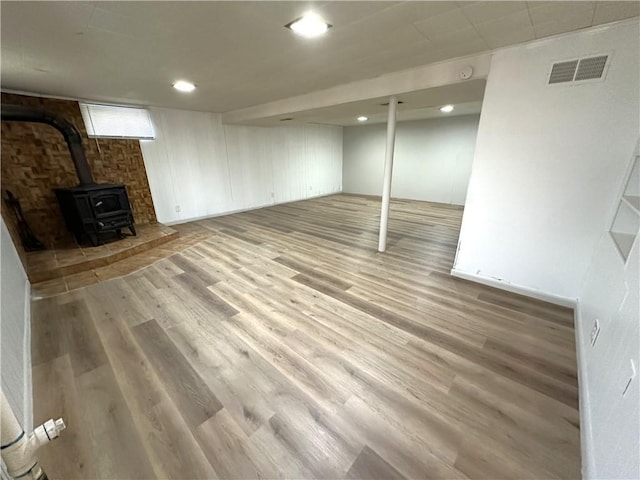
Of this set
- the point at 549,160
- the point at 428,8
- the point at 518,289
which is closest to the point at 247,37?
the point at 428,8

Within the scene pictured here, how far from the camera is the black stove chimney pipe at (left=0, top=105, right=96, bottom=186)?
3.15 m

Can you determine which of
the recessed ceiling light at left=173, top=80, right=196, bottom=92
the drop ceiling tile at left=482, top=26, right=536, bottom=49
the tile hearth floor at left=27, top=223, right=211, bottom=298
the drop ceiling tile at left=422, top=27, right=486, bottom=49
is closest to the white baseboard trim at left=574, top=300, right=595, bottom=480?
the drop ceiling tile at left=482, top=26, right=536, bottom=49

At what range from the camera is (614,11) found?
1.71m

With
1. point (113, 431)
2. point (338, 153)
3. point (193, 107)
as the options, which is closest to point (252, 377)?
point (113, 431)

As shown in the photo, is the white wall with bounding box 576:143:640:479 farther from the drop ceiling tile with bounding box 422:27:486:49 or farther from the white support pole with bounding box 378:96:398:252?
the white support pole with bounding box 378:96:398:252

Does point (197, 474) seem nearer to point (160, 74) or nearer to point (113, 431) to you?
point (113, 431)

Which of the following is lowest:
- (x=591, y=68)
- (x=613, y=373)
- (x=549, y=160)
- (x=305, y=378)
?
(x=305, y=378)

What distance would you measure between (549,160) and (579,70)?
2.34 ft

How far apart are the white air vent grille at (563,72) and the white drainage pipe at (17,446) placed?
12.6ft

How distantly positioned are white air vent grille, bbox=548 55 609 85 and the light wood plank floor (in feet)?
6.74

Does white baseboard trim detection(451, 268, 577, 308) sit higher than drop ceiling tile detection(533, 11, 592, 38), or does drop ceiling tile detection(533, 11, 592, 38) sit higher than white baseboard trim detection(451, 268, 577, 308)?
drop ceiling tile detection(533, 11, 592, 38)

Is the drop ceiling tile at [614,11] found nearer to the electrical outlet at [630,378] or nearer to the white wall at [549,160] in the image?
the white wall at [549,160]

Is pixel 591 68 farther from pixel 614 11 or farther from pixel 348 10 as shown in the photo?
pixel 348 10

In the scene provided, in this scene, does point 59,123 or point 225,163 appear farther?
point 225,163
